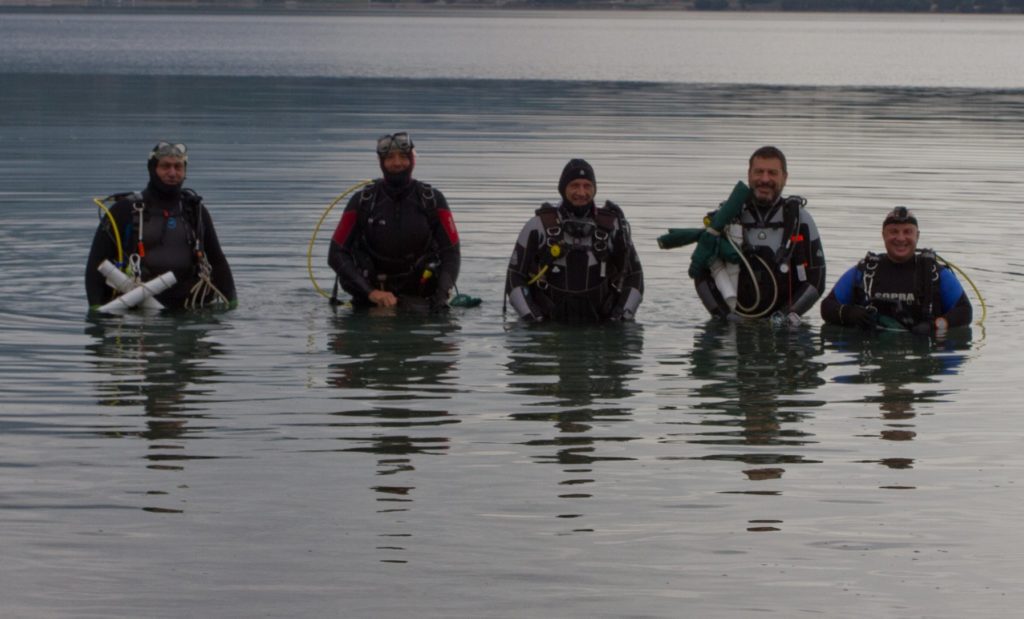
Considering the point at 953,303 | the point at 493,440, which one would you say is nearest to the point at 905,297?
the point at 953,303

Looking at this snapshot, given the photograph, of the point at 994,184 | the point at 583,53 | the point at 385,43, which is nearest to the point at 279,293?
the point at 994,184

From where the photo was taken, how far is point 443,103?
3775 centimetres

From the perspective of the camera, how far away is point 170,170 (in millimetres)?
10633

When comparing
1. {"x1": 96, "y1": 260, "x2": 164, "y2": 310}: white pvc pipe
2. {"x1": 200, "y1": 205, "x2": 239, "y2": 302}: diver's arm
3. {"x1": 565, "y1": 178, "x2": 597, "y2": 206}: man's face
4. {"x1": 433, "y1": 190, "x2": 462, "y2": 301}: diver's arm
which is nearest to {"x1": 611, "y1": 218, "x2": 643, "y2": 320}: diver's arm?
{"x1": 565, "y1": 178, "x2": 597, "y2": 206}: man's face

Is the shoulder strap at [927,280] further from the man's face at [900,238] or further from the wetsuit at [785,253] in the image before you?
the wetsuit at [785,253]

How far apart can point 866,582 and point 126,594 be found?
7.40ft

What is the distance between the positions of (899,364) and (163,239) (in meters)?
4.30

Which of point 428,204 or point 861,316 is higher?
point 428,204

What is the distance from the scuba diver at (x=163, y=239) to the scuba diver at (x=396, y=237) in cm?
78

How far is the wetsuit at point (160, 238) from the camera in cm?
1077

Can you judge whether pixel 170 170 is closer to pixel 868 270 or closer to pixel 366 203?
pixel 366 203

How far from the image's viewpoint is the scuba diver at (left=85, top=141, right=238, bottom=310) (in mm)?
10719

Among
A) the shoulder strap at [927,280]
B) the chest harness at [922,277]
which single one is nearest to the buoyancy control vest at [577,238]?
the chest harness at [922,277]

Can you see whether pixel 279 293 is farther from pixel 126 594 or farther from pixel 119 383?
A: pixel 126 594
